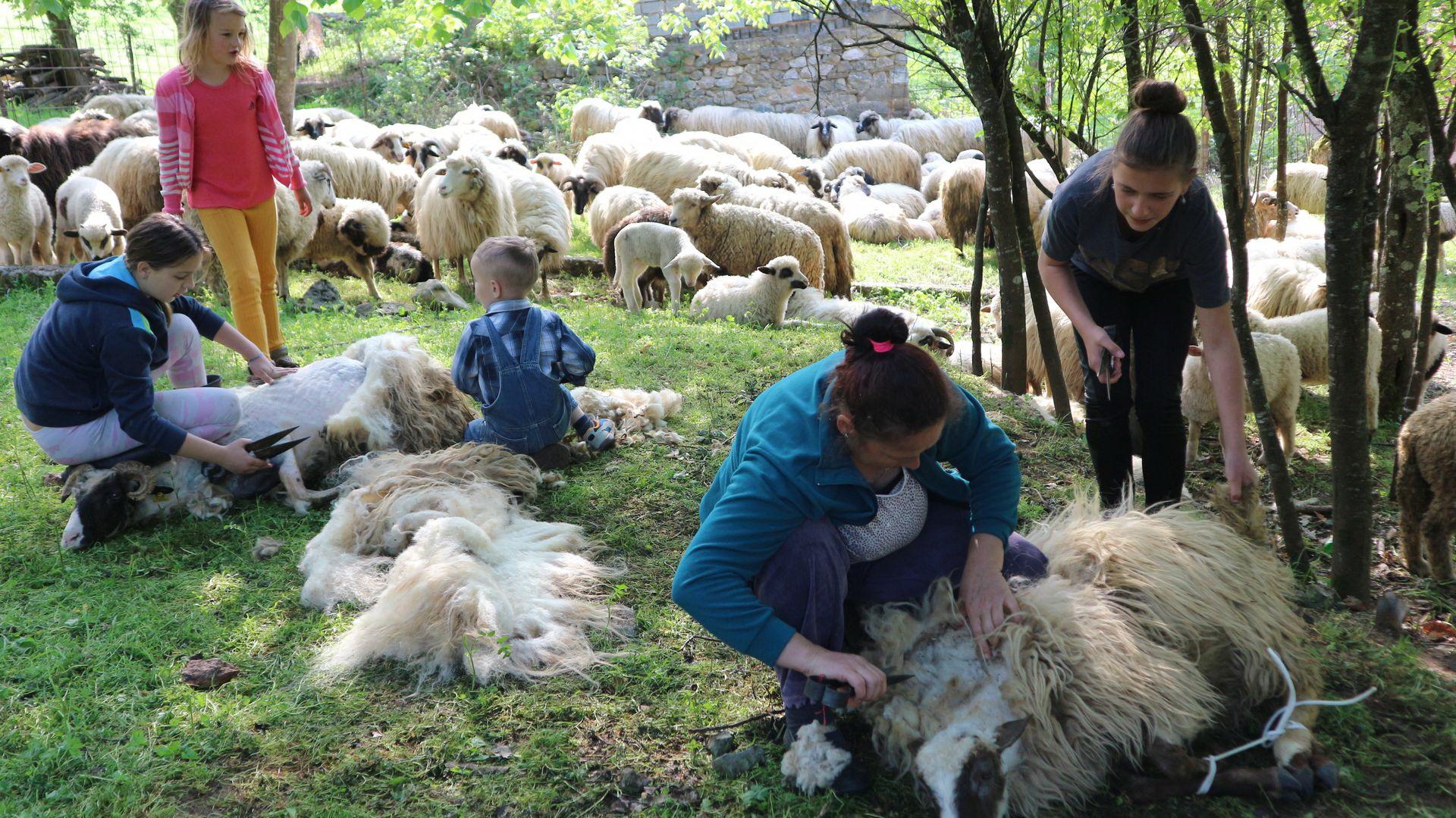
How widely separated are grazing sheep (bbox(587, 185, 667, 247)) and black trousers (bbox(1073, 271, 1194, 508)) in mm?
7586

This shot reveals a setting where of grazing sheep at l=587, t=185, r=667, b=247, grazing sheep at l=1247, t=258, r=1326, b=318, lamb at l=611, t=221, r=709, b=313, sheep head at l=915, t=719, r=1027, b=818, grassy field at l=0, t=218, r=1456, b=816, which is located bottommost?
grassy field at l=0, t=218, r=1456, b=816

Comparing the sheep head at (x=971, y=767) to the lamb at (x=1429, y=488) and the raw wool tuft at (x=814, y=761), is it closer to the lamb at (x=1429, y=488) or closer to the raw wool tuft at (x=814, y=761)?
the raw wool tuft at (x=814, y=761)

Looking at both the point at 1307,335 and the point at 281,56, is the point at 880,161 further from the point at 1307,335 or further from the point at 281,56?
the point at 1307,335

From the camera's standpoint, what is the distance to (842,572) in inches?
89.4

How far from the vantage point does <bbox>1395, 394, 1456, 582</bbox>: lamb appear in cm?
347

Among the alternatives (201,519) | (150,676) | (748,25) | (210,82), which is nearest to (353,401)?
(201,519)

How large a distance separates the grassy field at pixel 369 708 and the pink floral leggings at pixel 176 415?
0.35m

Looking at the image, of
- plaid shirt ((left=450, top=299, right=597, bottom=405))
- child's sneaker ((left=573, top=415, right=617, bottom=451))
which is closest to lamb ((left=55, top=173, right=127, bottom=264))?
plaid shirt ((left=450, top=299, right=597, bottom=405))

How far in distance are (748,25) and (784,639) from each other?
2209 centimetres

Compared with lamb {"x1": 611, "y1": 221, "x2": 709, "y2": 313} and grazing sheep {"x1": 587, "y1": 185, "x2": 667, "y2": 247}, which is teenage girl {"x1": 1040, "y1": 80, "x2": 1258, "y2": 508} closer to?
lamb {"x1": 611, "y1": 221, "x2": 709, "y2": 313}

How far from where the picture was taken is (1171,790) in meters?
2.23

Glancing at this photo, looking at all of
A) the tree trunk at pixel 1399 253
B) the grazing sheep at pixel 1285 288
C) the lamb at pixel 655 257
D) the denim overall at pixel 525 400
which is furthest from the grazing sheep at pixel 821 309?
the denim overall at pixel 525 400

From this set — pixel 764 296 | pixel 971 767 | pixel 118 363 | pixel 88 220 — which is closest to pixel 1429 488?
pixel 971 767

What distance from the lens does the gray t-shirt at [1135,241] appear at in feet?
9.52
